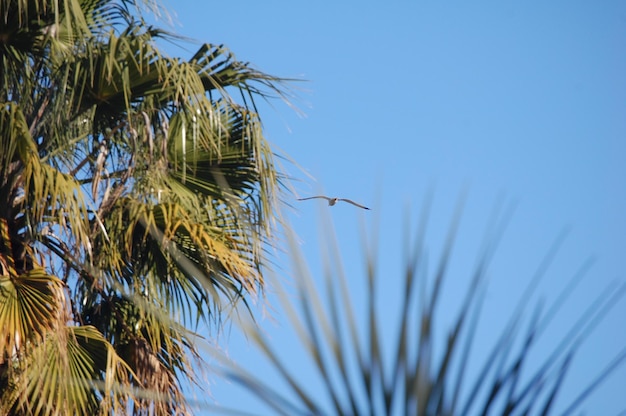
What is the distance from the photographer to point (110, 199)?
4379mm

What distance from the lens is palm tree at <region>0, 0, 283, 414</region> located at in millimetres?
4004

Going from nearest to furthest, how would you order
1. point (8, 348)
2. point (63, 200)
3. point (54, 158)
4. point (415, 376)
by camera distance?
point (415, 376)
point (8, 348)
point (63, 200)
point (54, 158)

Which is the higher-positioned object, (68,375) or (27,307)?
(27,307)

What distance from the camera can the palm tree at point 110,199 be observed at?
400 cm

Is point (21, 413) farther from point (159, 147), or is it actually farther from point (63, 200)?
point (159, 147)

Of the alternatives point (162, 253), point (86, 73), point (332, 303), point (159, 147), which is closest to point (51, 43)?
point (86, 73)

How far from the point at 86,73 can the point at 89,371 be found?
135cm

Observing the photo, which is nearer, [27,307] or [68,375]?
[68,375]

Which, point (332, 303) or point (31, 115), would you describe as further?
point (31, 115)

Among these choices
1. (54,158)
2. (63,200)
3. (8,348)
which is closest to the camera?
(8,348)

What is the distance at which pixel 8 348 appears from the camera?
3.83 metres

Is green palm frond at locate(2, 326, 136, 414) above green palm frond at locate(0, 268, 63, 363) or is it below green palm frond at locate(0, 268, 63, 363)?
below

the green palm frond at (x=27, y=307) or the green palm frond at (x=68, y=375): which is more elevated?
the green palm frond at (x=27, y=307)

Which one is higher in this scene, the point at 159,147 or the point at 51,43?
the point at 51,43
